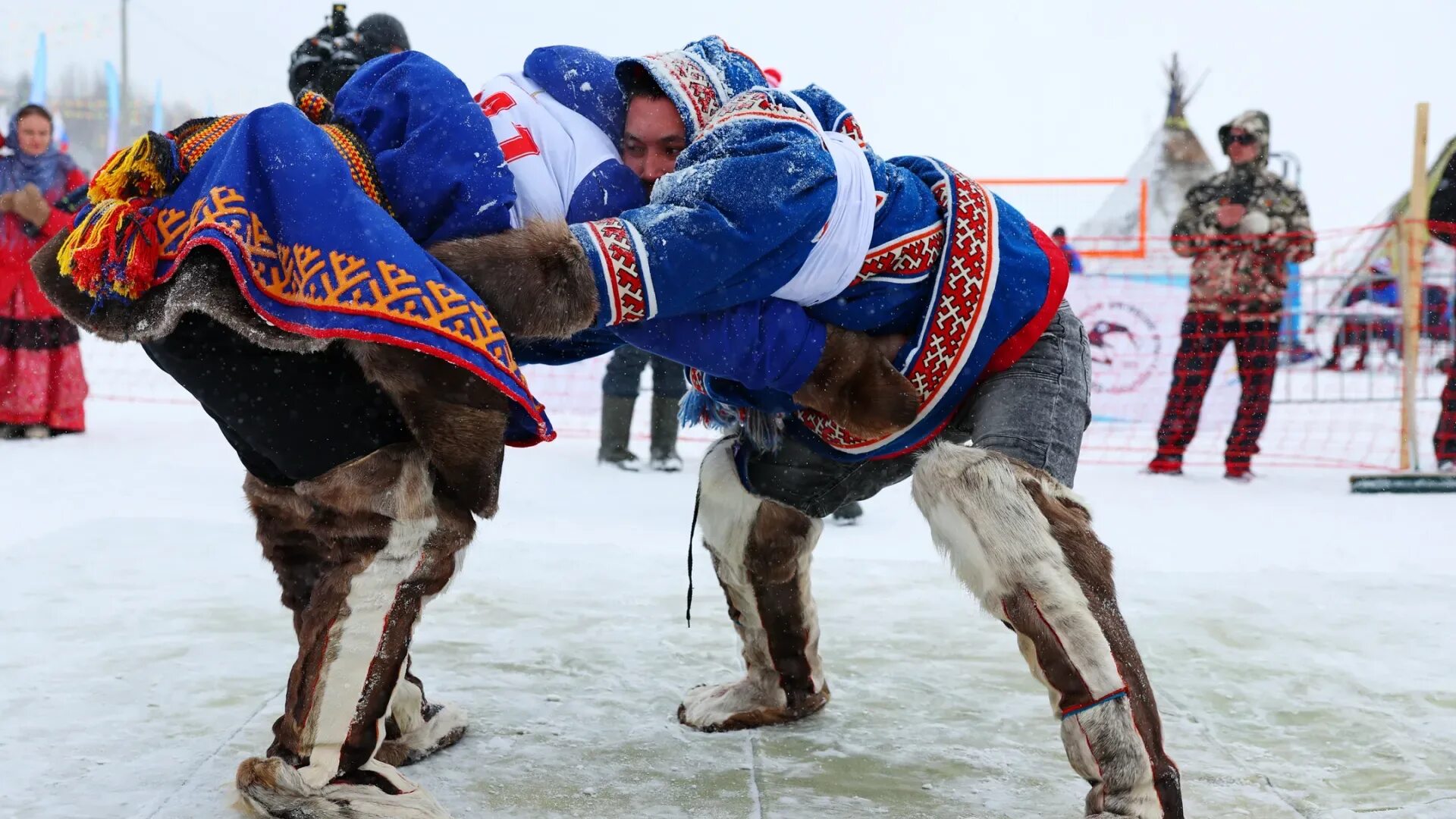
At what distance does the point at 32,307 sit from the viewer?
19.2 ft

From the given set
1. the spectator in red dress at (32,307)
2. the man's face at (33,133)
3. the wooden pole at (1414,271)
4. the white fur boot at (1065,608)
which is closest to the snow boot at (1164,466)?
the wooden pole at (1414,271)

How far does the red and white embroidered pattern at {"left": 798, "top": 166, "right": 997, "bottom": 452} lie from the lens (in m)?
1.71

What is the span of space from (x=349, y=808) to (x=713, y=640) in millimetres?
1282

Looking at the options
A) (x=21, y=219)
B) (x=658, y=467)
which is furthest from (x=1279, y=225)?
(x=21, y=219)

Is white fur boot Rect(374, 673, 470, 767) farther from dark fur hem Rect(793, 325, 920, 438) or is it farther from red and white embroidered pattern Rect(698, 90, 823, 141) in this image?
red and white embroidered pattern Rect(698, 90, 823, 141)

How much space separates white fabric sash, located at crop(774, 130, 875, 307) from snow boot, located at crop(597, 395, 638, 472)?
3.90 m

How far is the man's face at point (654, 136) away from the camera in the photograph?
1661 mm

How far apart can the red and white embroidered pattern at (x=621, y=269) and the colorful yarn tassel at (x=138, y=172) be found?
1.72 feet

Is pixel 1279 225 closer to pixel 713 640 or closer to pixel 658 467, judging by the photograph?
pixel 658 467

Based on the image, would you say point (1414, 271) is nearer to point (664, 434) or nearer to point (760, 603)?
point (664, 434)

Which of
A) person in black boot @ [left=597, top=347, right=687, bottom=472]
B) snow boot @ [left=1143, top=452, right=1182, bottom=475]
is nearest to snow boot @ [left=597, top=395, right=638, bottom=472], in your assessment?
person in black boot @ [left=597, top=347, right=687, bottom=472]

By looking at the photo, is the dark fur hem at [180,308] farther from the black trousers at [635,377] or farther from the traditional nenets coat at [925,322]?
the black trousers at [635,377]

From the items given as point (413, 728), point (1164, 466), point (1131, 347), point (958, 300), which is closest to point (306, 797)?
point (413, 728)

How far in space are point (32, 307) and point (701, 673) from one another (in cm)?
492
